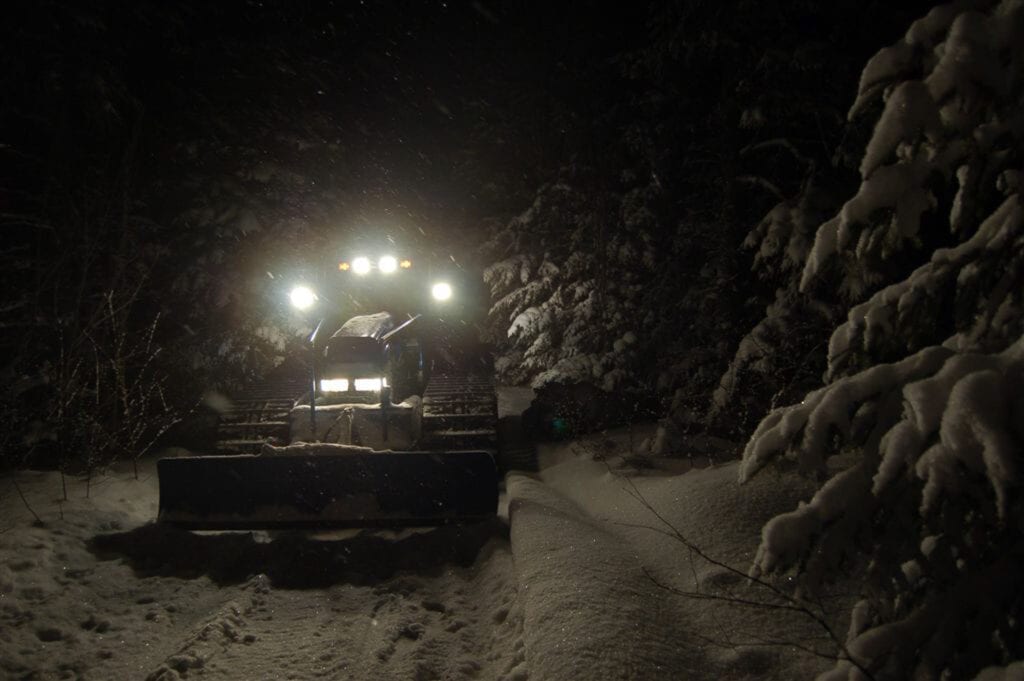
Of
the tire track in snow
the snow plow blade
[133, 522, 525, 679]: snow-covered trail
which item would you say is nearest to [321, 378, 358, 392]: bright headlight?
the snow plow blade

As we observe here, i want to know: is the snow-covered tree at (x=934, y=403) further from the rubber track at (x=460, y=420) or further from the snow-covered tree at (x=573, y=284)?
the snow-covered tree at (x=573, y=284)

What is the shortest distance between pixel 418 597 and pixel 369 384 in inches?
256

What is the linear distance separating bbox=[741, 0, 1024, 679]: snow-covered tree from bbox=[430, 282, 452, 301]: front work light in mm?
15568

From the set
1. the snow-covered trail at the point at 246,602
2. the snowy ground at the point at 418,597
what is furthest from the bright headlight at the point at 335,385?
the snow-covered trail at the point at 246,602

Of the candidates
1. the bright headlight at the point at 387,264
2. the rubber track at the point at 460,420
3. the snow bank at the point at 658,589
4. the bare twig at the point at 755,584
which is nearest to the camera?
the bare twig at the point at 755,584

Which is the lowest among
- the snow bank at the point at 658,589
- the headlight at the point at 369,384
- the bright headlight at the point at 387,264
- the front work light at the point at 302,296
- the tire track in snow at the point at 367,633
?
the tire track in snow at the point at 367,633

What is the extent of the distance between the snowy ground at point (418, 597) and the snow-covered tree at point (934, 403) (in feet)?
4.06

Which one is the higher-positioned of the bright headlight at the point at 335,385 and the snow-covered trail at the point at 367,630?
the bright headlight at the point at 335,385

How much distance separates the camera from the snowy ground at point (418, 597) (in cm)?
404

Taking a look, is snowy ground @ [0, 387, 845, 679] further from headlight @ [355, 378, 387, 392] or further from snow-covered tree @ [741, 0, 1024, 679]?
headlight @ [355, 378, 387, 392]

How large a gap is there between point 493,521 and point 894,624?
594 centimetres

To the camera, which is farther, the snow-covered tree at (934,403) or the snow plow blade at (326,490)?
the snow plow blade at (326,490)

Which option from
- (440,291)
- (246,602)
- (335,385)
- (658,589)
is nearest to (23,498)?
(246,602)

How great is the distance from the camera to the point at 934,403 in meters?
1.83
